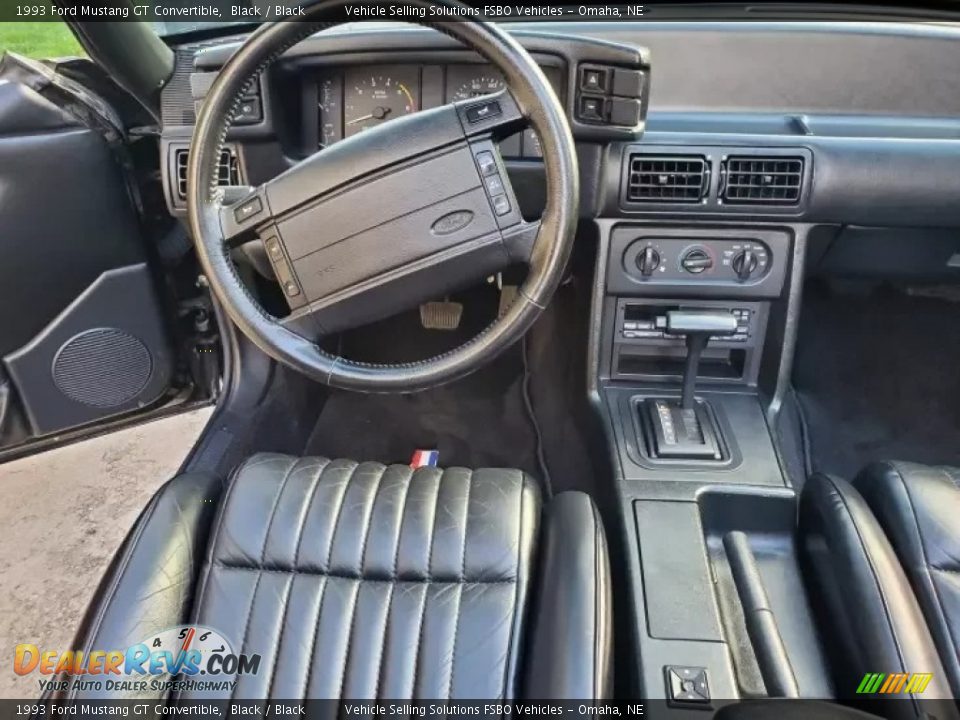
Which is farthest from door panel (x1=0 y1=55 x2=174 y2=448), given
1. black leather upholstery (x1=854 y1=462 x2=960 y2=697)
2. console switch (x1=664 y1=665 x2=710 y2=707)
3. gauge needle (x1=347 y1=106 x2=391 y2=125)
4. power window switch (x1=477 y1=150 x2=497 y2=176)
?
black leather upholstery (x1=854 y1=462 x2=960 y2=697)

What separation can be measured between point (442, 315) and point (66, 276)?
0.94m

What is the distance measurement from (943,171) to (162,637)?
1.58m

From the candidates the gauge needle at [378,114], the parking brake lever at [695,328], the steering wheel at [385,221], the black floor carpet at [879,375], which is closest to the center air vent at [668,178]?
the parking brake lever at [695,328]

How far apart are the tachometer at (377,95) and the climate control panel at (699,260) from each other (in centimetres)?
50

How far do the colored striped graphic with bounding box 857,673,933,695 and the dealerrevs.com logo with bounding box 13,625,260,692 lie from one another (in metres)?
0.78

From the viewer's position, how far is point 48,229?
185 centimetres

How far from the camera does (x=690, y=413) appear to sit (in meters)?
1.57

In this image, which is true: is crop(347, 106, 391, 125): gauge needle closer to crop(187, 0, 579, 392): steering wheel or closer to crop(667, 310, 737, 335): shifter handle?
crop(187, 0, 579, 392): steering wheel

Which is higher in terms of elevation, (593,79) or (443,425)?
(593,79)

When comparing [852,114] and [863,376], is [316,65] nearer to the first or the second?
[852,114]

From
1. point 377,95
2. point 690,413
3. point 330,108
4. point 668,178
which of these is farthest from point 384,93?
point 690,413

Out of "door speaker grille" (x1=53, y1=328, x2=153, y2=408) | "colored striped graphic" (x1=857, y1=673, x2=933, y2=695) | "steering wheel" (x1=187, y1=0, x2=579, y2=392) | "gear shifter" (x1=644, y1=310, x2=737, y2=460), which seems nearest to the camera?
"colored striped graphic" (x1=857, y1=673, x2=933, y2=695)

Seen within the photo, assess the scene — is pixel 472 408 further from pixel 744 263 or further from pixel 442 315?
pixel 744 263

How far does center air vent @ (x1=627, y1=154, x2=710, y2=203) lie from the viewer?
1495mm
